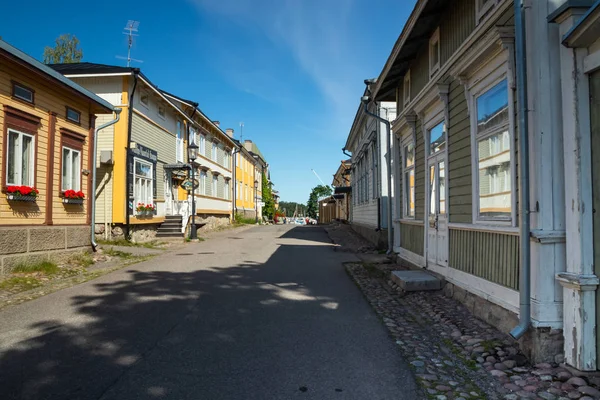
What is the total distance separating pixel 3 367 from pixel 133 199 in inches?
493

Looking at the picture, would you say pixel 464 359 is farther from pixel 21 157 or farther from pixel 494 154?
pixel 21 157

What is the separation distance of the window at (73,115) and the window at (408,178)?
28.0 ft

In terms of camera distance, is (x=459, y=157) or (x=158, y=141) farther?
(x=158, y=141)

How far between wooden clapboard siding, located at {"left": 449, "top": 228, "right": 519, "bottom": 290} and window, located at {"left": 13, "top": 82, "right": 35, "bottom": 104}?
29.7 feet

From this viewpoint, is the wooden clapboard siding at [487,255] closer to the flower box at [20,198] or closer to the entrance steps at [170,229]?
the flower box at [20,198]

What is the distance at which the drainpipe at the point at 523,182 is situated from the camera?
398 cm

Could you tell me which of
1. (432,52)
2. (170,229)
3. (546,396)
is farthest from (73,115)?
(546,396)

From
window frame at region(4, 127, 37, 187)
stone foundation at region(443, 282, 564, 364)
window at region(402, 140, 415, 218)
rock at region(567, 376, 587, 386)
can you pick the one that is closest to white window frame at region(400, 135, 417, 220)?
window at region(402, 140, 415, 218)

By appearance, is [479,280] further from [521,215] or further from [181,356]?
[181,356]

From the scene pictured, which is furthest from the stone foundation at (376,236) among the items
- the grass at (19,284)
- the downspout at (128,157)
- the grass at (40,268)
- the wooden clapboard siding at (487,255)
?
the grass at (19,284)

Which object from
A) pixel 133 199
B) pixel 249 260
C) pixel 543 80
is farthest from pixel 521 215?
pixel 133 199

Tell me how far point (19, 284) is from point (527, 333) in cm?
827

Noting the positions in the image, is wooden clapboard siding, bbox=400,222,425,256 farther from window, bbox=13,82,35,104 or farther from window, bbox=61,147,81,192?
window, bbox=13,82,35,104

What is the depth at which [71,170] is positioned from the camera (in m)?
10.9
